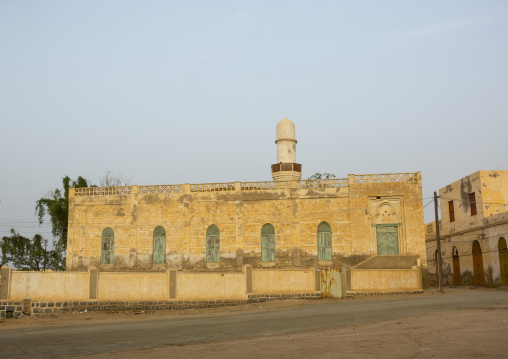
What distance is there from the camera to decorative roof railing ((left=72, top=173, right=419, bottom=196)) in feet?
100

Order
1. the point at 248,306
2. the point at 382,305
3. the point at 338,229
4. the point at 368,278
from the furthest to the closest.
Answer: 1. the point at 338,229
2. the point at 368,278
3. the point at 248,306
4. the point at 382,305

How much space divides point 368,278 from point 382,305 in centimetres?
549

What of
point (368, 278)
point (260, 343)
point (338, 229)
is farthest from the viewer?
point (338, 229)

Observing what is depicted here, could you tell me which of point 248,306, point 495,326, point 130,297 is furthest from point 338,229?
point 495,326

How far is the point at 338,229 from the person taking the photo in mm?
30328

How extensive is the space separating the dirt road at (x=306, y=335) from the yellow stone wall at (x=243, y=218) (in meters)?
10.5

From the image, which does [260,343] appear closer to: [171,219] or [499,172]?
[171,219]

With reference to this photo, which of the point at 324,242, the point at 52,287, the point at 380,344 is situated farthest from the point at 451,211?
the point at 380,344

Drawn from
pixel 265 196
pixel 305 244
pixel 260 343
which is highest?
pixel 265 196

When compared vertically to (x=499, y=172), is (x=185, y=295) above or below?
below

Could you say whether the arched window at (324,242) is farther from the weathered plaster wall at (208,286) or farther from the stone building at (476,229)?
the weathered plaster wall at (208,286)

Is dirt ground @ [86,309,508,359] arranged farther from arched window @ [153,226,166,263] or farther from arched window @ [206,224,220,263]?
arched window @ [153,226,166,263]

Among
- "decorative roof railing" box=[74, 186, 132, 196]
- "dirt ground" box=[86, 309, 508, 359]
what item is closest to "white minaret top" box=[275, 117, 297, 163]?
"decorative roof railing" box=[74, 186, 132, 196]

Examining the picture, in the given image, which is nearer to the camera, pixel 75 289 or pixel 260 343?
pixel 260 343
